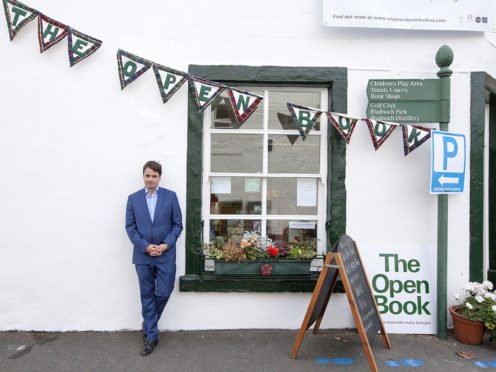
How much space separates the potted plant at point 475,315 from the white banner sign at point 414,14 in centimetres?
274

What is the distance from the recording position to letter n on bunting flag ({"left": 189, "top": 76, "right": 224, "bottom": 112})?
4426mm

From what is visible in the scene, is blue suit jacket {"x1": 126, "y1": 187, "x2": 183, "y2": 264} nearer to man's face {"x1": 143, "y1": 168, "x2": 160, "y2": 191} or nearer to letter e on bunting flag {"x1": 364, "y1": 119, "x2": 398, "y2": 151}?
man's face {"x1": 143, "y1": 168, "x2": 160, "y2": 191}

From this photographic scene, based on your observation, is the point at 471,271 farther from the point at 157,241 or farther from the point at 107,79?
the point at 107,79

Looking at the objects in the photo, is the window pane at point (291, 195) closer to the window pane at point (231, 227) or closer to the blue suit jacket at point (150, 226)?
the window pane at point (231, 227)

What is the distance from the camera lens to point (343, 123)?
14.7ft

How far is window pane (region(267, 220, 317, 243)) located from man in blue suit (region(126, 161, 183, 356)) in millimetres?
1142

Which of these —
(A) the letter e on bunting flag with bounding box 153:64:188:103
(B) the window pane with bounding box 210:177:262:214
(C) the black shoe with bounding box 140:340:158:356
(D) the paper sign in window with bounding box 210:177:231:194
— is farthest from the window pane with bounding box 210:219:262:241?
(A) the letter e on bunting flag with bounding box 153:64:188:103

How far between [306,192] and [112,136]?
218 centimetres

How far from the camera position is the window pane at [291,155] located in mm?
4832

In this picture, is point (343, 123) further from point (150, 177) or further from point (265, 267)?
point (150, 177)

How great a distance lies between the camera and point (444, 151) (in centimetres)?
438

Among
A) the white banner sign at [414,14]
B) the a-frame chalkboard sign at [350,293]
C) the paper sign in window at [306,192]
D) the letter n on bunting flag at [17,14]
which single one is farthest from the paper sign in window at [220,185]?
the letter n on bunting flag at [17,14]

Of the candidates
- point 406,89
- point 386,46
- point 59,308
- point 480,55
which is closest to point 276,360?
point 59,308

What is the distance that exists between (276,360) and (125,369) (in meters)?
1.34
